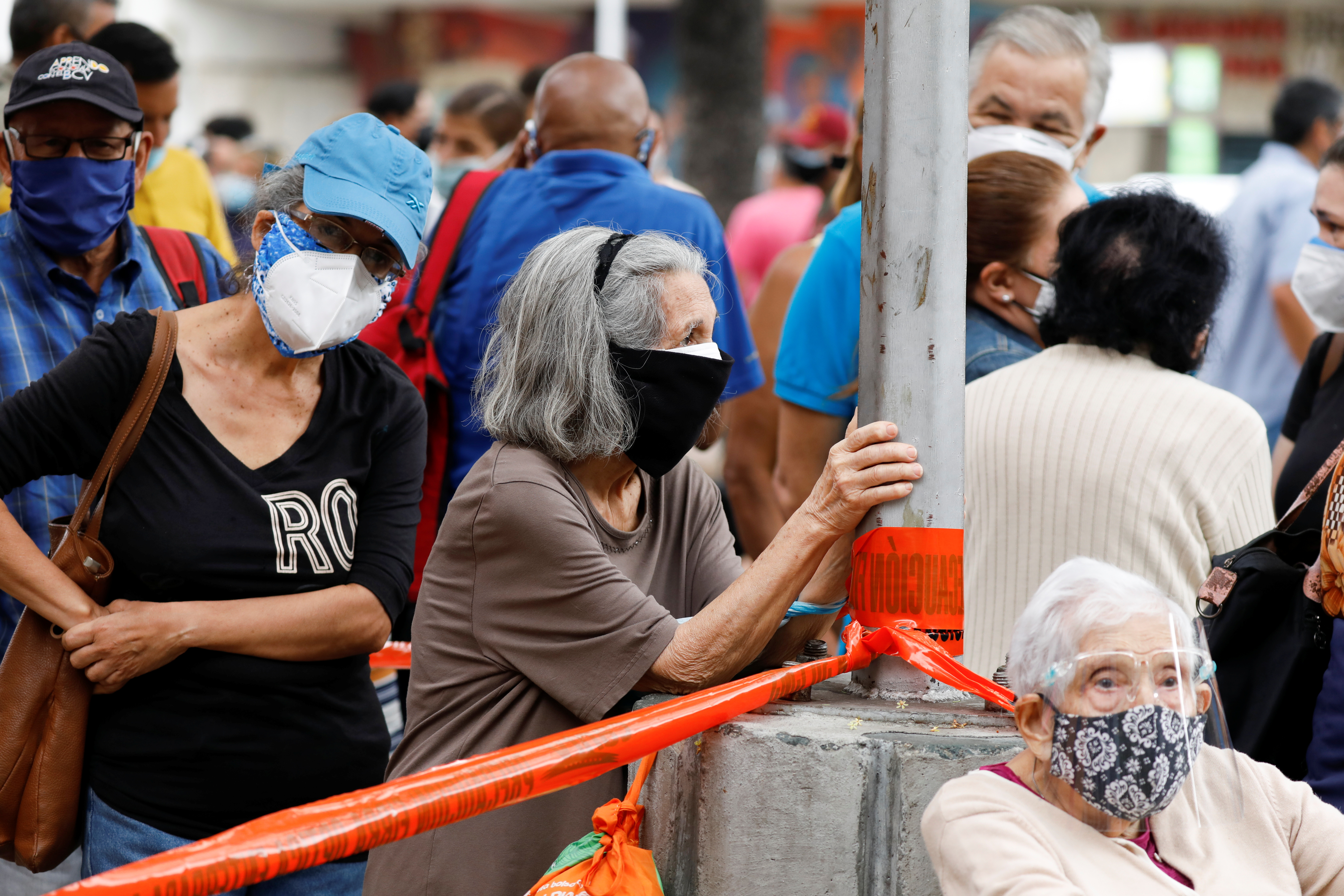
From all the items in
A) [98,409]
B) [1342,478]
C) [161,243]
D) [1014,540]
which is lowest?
[1014,540]

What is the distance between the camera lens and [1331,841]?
84.0 inches

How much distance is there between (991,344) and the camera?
3422mm

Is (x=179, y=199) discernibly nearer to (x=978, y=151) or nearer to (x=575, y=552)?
(x=978, y=151)

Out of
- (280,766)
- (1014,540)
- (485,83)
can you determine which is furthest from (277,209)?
(485,83)

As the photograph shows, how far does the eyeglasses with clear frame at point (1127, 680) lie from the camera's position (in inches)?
79.2

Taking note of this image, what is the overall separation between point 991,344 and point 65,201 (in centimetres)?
224

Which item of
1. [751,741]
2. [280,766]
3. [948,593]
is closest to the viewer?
[751,741]

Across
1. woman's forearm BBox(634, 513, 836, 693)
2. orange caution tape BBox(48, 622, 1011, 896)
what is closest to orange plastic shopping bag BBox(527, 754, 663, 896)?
orange caution tape BBox(48, 622, 1011, 896)

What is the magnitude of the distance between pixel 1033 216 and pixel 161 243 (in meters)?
2.20

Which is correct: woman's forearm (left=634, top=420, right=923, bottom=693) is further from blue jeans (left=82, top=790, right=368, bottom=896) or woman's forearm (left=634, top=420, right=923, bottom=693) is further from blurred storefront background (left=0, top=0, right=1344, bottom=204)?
blurred storefront background (left=0, top=0, right=1344, bottom=204)

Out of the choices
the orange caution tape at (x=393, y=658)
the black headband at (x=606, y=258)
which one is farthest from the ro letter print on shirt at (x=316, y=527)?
the orange caution tape at (x=393, y=658)

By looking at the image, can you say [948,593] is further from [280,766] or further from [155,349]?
[155,349]

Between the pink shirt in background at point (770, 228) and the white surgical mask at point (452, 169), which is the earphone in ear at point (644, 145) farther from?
the pink shirt in background at point (770, 228)

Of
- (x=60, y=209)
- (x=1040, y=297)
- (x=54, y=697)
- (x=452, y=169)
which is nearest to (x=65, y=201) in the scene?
(x=60, y=209)
